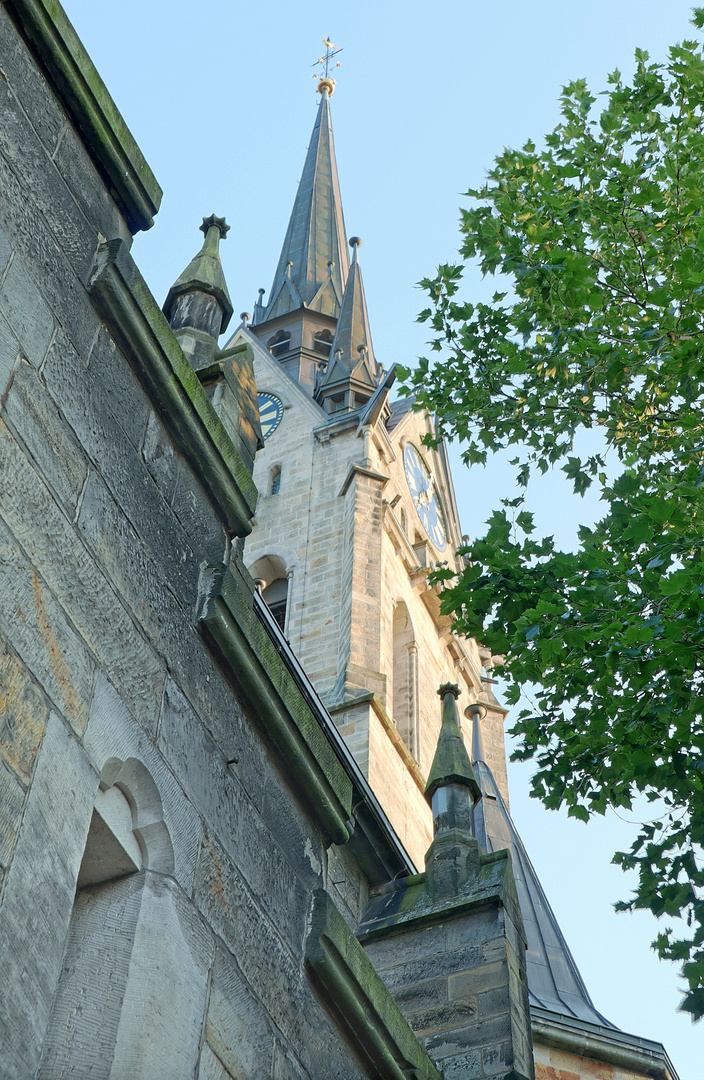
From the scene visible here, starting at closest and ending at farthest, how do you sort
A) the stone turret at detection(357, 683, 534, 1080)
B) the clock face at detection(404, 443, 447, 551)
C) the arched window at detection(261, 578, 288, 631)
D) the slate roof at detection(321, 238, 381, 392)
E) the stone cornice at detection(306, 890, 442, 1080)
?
the stone cornice at detection(306, 890, 442, 1080)
the stone turret at detection(357, 683, 534, 1080)
the arched window at detection(261, 578, 288, 631)
the clock face at detection(404, 443, 447, 551)
the slate roof at detection(321, 238, 381, 392)

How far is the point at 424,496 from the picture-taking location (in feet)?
125

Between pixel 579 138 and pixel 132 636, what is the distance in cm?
809

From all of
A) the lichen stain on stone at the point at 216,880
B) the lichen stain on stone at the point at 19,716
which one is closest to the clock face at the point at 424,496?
the lichen stain on stone at the point at 216,880

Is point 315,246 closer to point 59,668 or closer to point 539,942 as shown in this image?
point 539,942

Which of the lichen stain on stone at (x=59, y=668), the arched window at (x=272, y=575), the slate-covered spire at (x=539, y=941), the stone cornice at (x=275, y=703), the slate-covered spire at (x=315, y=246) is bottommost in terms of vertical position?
the lichen stain on stone at (x=59, y=668)

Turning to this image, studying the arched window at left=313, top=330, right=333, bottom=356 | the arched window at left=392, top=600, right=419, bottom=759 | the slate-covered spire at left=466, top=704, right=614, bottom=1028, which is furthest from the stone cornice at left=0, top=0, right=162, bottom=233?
the arched window at left=313, top=330, right=333, bottom=356

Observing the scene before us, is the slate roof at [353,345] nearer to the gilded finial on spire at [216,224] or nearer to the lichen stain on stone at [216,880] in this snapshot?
the gilded finial on spire at [216,224]

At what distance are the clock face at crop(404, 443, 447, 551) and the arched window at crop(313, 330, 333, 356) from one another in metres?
6.04

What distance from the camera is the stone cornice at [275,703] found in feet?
18.5

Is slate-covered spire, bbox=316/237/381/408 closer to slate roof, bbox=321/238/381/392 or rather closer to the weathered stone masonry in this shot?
slate roof, bbox=321/238/381/392

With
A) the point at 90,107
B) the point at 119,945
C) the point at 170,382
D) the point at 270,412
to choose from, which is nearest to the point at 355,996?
the point at 119,945

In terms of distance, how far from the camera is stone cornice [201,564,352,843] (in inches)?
223

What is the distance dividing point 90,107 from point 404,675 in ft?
88.0

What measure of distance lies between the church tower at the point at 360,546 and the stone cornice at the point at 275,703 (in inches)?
717
